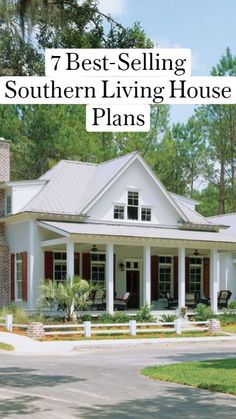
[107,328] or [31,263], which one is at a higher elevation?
[31,263]

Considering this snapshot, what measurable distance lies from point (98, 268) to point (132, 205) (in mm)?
3269

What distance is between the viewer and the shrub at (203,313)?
31255 millimetres

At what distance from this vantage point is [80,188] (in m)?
34.9

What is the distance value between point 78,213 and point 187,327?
23.2 feet

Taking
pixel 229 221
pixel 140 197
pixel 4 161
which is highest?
pixel 4 161

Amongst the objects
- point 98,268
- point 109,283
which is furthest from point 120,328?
point 98,268

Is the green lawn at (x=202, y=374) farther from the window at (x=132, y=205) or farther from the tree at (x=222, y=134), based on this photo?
the tree at (x=222, y=134)

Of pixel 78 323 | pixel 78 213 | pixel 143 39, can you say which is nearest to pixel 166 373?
pixel 143 39

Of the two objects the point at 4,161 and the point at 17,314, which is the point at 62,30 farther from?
the point at 4,161

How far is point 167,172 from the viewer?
170 feet

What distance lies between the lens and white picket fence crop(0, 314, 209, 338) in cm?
2572

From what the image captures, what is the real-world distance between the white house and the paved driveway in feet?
37.0

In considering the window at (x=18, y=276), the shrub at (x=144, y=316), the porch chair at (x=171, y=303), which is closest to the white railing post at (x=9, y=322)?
the shrub at (x=144, y=316)

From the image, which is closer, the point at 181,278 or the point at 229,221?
the point at 181,278
